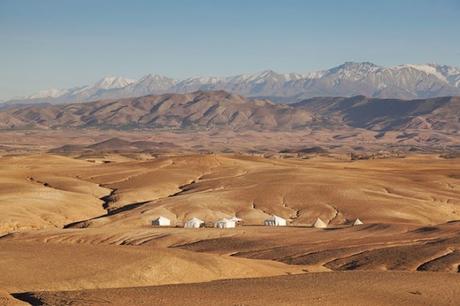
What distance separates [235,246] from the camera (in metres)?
66.0

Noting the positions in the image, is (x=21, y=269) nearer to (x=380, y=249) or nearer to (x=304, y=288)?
(x=304, y=288)

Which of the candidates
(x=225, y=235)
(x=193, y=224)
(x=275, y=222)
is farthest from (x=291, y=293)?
(x=275, y=222)

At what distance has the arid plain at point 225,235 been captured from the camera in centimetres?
3941

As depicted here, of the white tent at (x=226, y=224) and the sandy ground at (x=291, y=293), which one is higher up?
the sandy ground at (x=291, y=293)

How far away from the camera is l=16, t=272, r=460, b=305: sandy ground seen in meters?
35.3

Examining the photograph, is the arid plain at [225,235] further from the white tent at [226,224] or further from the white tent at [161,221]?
the white tent at [226,224]

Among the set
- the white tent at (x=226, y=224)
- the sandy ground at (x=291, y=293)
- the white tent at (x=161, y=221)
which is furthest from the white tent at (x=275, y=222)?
the sandy ground at (x=291, y=293)

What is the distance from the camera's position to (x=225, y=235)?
72125 mm

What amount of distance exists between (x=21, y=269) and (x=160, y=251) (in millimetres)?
10456

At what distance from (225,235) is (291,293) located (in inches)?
1337

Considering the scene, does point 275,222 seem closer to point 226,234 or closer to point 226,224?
point 226,224

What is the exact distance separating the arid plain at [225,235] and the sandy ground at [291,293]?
0.33ft

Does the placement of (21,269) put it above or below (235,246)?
above

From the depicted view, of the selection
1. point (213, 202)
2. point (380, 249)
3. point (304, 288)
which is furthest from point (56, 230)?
point (304, 288)
